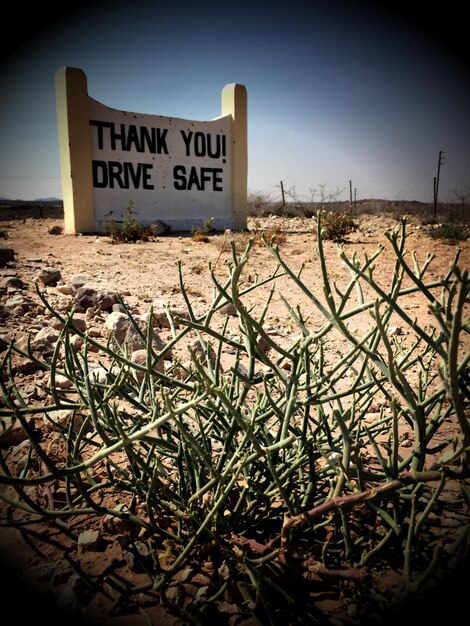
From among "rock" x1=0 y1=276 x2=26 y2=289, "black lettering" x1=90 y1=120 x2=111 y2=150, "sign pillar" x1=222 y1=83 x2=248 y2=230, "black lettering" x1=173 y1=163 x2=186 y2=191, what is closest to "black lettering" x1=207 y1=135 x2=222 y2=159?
"sign pillar" x1=222 y1=83 x2=248 y2=230

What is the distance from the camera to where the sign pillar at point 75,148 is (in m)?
8.04

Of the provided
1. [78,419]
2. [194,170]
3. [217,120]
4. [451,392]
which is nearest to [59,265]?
[78,419]

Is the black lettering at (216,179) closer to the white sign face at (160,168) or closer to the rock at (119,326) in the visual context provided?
the white sign face at (160,168)

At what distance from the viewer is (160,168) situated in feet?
31.1

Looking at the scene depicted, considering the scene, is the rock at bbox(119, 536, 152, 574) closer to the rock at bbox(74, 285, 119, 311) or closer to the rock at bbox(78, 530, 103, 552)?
the rock at bbox(78, 530, 103, 552)

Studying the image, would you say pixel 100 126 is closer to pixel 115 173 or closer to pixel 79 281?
pixel 115 173

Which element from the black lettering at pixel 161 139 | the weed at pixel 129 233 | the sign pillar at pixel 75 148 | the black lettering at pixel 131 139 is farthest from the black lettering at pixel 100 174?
the weed at pixel 129 233

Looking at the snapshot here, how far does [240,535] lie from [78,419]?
2.87 ft

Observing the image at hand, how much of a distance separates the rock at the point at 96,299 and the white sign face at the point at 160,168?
605cm

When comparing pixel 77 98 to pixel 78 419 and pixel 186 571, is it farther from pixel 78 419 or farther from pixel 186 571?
pixel 186 571

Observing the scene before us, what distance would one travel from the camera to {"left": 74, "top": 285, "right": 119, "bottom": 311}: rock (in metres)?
3.03

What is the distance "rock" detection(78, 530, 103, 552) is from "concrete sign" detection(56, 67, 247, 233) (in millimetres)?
8195

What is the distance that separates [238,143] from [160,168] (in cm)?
211

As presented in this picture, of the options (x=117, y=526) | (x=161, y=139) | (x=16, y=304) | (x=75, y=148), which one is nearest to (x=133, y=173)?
(x=161, y=139)
